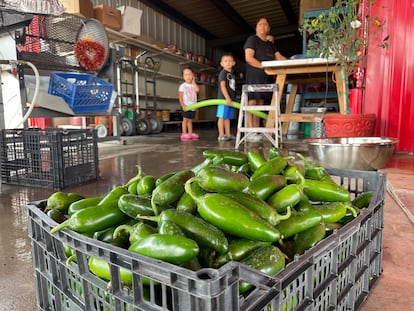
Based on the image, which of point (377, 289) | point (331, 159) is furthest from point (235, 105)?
point (377, 289)

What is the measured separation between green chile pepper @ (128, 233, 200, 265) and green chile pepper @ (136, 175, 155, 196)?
0.30 m

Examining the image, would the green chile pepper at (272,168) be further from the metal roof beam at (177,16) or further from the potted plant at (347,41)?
the metal roof beam at (177,16)

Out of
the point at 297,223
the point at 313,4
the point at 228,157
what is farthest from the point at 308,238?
the point at 313,4

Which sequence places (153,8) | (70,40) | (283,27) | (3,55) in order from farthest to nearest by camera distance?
(283,27) → (153,8) → (70,40) → (3,55)

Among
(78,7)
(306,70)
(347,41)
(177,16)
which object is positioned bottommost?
(306,70)

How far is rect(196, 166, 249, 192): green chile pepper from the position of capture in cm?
59

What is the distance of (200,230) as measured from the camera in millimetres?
489

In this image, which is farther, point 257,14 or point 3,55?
point 257,14

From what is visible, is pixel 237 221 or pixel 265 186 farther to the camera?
pixel 265 186

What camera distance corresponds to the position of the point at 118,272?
433 mm

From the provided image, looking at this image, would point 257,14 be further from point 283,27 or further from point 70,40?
point 70,40

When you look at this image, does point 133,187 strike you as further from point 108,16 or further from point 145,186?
point 108,16

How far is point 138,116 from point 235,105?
2.96m

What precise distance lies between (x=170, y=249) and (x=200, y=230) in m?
0.08
